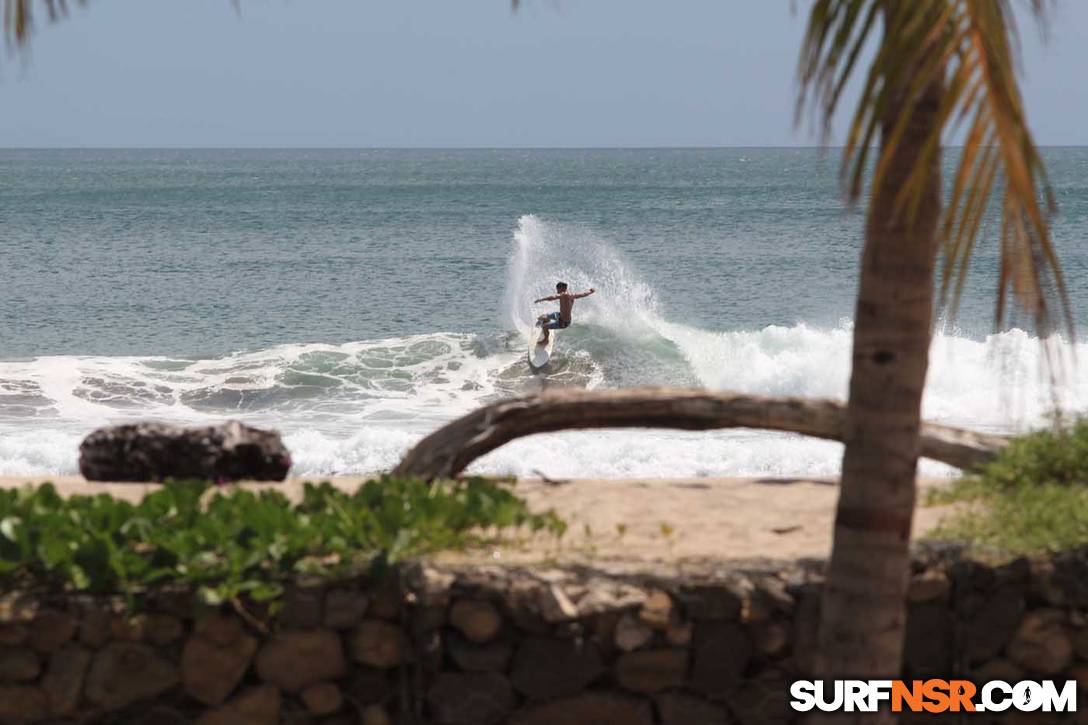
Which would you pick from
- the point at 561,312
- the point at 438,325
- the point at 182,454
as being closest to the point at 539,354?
the point at 561,312

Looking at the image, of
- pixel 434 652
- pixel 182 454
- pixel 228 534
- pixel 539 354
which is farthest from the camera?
pixel 539 354

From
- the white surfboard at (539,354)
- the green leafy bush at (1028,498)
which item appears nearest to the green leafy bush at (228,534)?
the green leafy bush at (1028,498)

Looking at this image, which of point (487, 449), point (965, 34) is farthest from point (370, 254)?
point (965, 34)

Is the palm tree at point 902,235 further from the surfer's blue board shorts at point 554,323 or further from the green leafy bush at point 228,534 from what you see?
the surfer's blue board shorts at point 554,323

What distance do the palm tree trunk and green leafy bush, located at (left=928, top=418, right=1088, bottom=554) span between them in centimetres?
207

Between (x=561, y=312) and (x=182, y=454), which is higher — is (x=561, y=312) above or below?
above

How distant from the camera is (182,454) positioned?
318 inches

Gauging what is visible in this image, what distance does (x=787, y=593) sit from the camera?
5762 mm

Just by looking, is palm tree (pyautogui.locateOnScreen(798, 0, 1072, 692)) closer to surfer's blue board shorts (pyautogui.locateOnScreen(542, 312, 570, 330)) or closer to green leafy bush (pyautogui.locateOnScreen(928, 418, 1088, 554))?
green leafy bush (pyautogui.locateOnScreen(928, 418, 1088, 554))

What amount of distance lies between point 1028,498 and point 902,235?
315cm

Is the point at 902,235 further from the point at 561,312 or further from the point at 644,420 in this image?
the point at 561,312

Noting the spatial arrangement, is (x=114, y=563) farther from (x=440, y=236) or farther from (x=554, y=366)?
(x=440, y=236)

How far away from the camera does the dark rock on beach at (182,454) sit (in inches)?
318

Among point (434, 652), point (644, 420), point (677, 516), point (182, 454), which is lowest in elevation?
point (434, 652)
